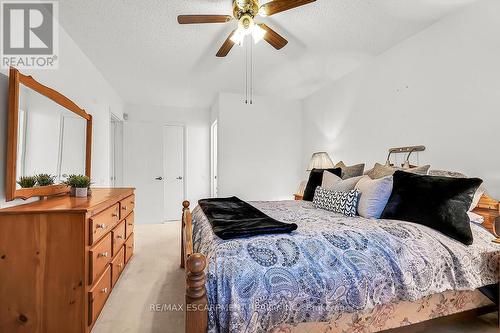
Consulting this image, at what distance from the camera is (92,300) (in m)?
1.63

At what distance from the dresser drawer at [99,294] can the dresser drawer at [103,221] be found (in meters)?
0.34

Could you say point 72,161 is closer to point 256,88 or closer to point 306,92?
point 256,88

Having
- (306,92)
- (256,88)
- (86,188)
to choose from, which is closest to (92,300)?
(86,188)

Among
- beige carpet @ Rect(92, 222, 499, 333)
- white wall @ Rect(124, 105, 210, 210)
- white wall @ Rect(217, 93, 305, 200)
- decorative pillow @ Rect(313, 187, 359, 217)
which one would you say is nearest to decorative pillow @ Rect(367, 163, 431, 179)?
decorative pillow @ Rect(313, 187, 359, 217)

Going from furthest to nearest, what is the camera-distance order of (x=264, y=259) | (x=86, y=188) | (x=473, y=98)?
1. (x=86, y=188)
2. (x=473, y=98)
3. (x=264, y=259)

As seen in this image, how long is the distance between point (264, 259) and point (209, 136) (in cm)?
447

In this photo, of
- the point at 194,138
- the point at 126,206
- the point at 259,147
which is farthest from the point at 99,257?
the point at 194,138

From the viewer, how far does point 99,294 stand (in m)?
1.81

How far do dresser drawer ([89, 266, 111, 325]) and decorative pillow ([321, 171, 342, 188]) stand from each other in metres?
2.15

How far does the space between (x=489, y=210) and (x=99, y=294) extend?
2876 mm

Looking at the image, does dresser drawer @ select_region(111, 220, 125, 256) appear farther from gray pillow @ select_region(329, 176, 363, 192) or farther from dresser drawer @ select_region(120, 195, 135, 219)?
gray pillow @ select_region(329, 176, 363, 192)

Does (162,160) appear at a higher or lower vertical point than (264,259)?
higher

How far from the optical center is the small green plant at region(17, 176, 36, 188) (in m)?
1.65

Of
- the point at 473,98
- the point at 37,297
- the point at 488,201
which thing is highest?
the point at 473,98
